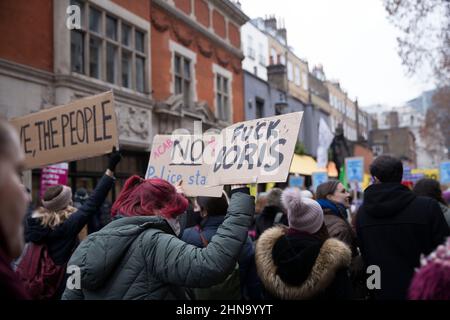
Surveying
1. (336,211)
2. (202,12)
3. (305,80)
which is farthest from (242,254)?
(305,80)

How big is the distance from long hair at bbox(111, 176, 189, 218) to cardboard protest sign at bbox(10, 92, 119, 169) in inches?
69.2

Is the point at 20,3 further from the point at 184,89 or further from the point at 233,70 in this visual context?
the point at 233,70

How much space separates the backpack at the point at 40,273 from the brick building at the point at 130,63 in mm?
6062

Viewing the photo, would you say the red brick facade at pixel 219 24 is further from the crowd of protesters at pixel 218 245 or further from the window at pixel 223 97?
the crowd of protesters at pixel 218 245

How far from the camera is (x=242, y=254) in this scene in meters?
4.24

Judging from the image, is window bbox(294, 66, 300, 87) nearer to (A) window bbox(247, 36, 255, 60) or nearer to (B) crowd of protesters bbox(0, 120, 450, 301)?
(A) window bbox(247, 36, 255, 60)

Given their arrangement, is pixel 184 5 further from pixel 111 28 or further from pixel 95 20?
pixel 95 20

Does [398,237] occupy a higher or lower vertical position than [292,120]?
lower

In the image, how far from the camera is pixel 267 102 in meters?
21.4

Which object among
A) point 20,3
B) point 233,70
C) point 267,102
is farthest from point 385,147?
point 20,3

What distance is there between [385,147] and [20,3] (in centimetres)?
5133

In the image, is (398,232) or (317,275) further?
(398,232)

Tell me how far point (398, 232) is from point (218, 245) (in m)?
1.49

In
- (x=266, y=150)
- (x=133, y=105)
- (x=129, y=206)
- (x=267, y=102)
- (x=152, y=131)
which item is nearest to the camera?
(x=129, y=206)
